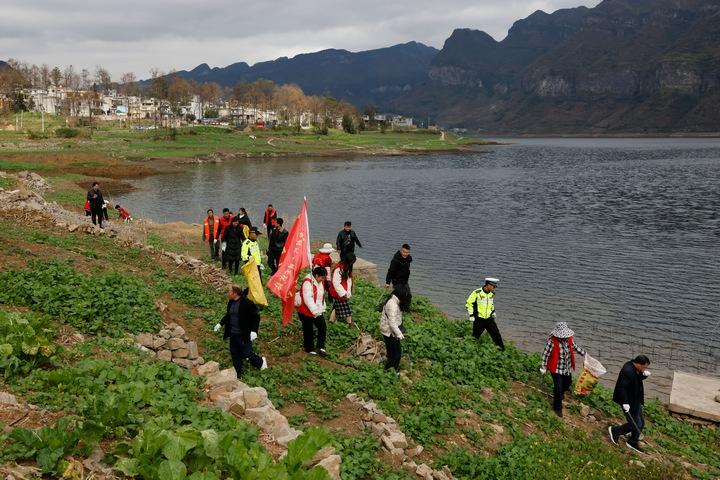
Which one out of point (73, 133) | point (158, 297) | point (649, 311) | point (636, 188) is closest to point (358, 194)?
point (636, 188)

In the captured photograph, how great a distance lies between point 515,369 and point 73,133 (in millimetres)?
105494

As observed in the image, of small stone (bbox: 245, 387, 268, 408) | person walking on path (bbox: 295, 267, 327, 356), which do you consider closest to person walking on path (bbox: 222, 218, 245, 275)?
person walking on path (bbox: 295, 267, 327, 356)

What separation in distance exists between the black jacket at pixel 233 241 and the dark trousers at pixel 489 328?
29.5 ft

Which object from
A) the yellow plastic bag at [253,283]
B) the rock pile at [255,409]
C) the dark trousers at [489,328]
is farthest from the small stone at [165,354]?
the dark trousers at [489,328]

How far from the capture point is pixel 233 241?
19.8 metres

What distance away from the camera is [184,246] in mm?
26625

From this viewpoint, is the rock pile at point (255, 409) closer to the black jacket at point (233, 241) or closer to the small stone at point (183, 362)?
the small stone at point (183, 362)

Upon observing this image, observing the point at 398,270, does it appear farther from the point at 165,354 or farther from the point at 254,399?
the point at 254,399

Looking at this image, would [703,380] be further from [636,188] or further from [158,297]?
[636,188]

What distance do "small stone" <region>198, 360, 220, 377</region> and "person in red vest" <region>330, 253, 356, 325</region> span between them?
412cm

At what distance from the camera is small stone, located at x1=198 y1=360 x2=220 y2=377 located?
10.5m

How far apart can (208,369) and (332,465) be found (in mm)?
3980

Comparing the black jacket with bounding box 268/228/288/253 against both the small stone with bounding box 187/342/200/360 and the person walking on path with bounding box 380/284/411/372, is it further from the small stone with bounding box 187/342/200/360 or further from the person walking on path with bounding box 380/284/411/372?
the person walking on path with bounding box 380/284/411/372

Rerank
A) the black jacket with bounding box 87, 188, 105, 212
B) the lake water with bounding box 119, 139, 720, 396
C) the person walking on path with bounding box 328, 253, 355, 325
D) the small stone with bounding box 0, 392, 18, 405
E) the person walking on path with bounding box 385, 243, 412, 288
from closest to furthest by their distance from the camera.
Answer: the small stone with bounding box 0, 392, 18, 405 → the person walking on path with bounding box 328, 253, 355, 325 → the person walking on path with bounding box 385, 243, 412, 288 → the lake water with bounding box 119, 139, 720, 396 → the black jacket with bounding box 87, 188, 105, 212
